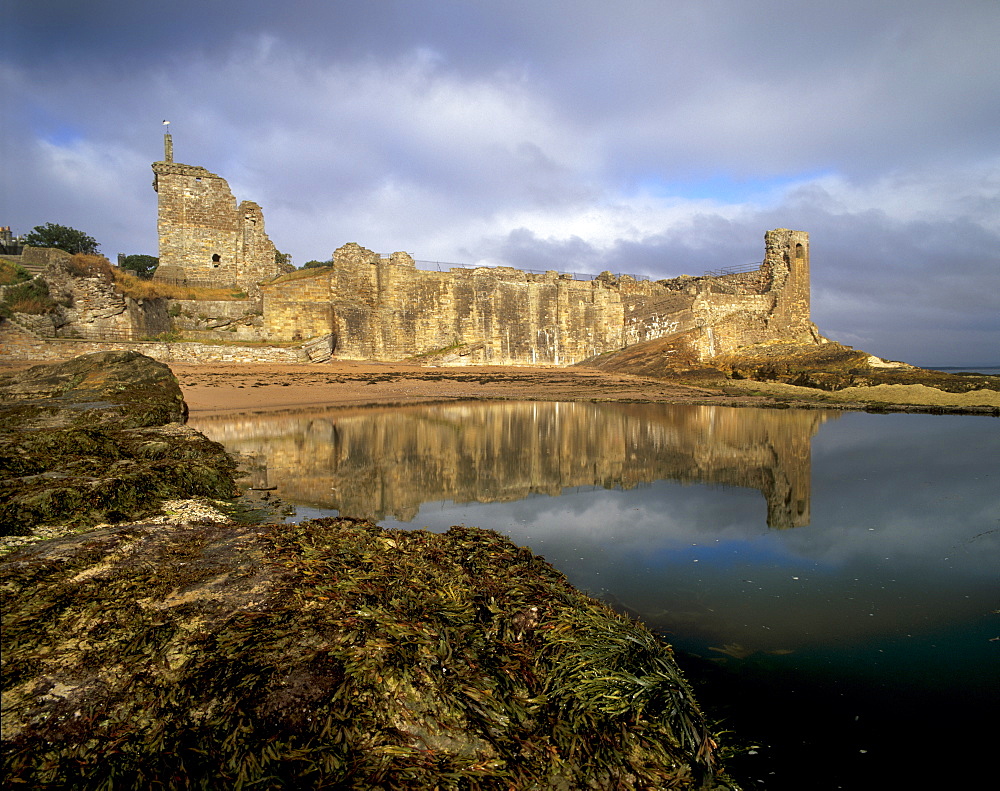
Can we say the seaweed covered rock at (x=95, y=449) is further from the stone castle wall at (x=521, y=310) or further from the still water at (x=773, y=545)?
the stone castle wall at (x=521, y=310)

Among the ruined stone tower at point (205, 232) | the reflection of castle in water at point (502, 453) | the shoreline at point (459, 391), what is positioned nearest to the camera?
the reflection of castle in water at point (502, 453)

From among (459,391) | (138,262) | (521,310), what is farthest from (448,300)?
(138,262)

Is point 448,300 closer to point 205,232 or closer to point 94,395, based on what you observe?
point 205,232

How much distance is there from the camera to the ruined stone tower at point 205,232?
91.5ft

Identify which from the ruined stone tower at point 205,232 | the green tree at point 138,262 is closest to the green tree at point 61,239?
the green tree at point 138,262

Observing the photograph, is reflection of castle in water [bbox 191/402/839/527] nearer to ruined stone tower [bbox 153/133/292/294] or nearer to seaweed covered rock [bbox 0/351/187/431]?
seaweed covered rock [bbox 0/351/187/431]

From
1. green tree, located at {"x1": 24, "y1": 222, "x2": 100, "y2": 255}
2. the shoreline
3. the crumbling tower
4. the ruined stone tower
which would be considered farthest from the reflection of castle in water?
green tree, located at {"x1": 24, "y1": 222, "x2": 100, "y2": 255}

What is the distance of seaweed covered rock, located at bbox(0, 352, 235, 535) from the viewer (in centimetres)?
443

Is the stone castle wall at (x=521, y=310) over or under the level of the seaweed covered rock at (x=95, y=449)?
over

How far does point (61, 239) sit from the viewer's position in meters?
40.4

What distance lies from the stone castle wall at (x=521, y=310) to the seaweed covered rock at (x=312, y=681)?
2471 cm

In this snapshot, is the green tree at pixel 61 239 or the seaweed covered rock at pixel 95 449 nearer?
the seaweed covered rock at pixel 95 449

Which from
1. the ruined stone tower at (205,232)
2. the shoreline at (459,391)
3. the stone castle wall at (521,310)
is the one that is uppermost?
the ruined stone tower at (205,232)

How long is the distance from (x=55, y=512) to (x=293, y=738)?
3520mm
